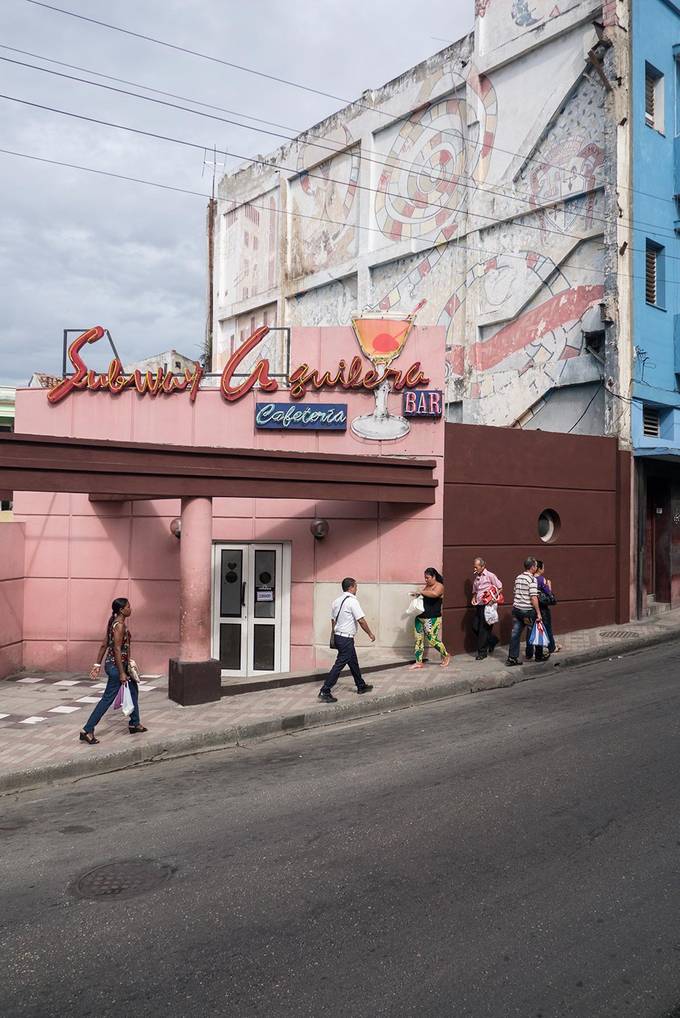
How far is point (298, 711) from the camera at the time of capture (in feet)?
35.8

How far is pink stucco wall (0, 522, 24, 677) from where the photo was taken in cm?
1383

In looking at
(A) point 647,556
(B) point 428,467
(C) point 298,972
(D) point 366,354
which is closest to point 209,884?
(C) point 298,972

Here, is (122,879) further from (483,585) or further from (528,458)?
(528,458)

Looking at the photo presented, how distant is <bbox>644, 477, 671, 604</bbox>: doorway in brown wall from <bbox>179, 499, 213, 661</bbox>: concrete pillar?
11.9m

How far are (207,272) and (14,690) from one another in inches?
901

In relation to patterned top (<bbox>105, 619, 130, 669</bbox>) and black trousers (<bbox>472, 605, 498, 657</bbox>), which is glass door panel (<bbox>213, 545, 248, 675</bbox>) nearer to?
black trousers (<bbox>472, 605, 498, 657</bbox>)

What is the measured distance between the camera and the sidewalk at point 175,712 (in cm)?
900

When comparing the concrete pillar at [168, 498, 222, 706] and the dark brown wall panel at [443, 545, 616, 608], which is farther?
the dark brown wall panel at [443, 545, 616, 608]

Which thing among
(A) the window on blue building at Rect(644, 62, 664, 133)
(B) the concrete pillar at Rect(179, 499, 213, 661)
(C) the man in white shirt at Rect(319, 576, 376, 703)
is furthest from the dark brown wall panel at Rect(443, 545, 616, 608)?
(A) the window on blue building at Rect(644, 62, 664, 133)

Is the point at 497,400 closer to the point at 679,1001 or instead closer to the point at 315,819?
the point at 315,819

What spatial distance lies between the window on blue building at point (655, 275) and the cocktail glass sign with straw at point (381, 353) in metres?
7.19

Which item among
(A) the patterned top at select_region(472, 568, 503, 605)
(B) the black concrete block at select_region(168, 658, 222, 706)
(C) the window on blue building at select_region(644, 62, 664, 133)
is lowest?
(B) the black concrete block at select_region(168, 658, 222, 706)

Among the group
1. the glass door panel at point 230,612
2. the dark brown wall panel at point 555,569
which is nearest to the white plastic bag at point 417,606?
the dark brown wall panel at point 555,569

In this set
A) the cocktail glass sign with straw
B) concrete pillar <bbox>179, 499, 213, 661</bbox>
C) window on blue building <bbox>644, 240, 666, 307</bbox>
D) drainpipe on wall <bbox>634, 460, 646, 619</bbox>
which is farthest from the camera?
window on blue building <bbox>644, 240, 666, 307</bbox>
